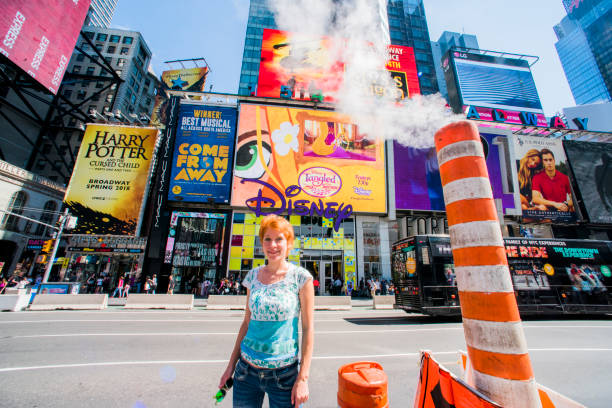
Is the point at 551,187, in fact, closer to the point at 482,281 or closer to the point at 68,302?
the point at 482,281

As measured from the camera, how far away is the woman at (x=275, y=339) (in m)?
1.74

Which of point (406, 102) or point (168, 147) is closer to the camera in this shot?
point (406, 102)

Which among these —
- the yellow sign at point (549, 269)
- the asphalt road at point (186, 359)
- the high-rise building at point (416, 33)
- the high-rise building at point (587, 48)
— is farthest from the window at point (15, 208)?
the high-rise building at point (587, 48)

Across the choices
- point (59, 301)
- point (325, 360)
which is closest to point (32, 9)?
point (59, 301)

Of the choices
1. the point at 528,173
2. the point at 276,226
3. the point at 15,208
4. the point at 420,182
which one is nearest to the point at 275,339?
the point at 276,226

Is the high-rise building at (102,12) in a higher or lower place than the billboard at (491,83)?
higher

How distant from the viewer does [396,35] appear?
163 feet

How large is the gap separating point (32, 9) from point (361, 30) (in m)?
27.4

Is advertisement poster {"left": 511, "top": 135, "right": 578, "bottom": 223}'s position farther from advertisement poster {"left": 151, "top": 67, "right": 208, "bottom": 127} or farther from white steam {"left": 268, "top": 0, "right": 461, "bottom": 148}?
advertisement poster {"left": 151, "top": 67, "right": 208, "bottom": 127}

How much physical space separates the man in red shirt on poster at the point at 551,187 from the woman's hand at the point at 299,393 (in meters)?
34.3

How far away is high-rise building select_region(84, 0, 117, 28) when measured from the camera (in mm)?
73100

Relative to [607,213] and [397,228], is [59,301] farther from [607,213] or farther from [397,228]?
[607,213]

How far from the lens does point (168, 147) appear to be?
22.8 meters

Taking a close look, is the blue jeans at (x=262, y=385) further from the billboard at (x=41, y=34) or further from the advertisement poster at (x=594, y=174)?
the advertisement poster at (x=594, y=174)
